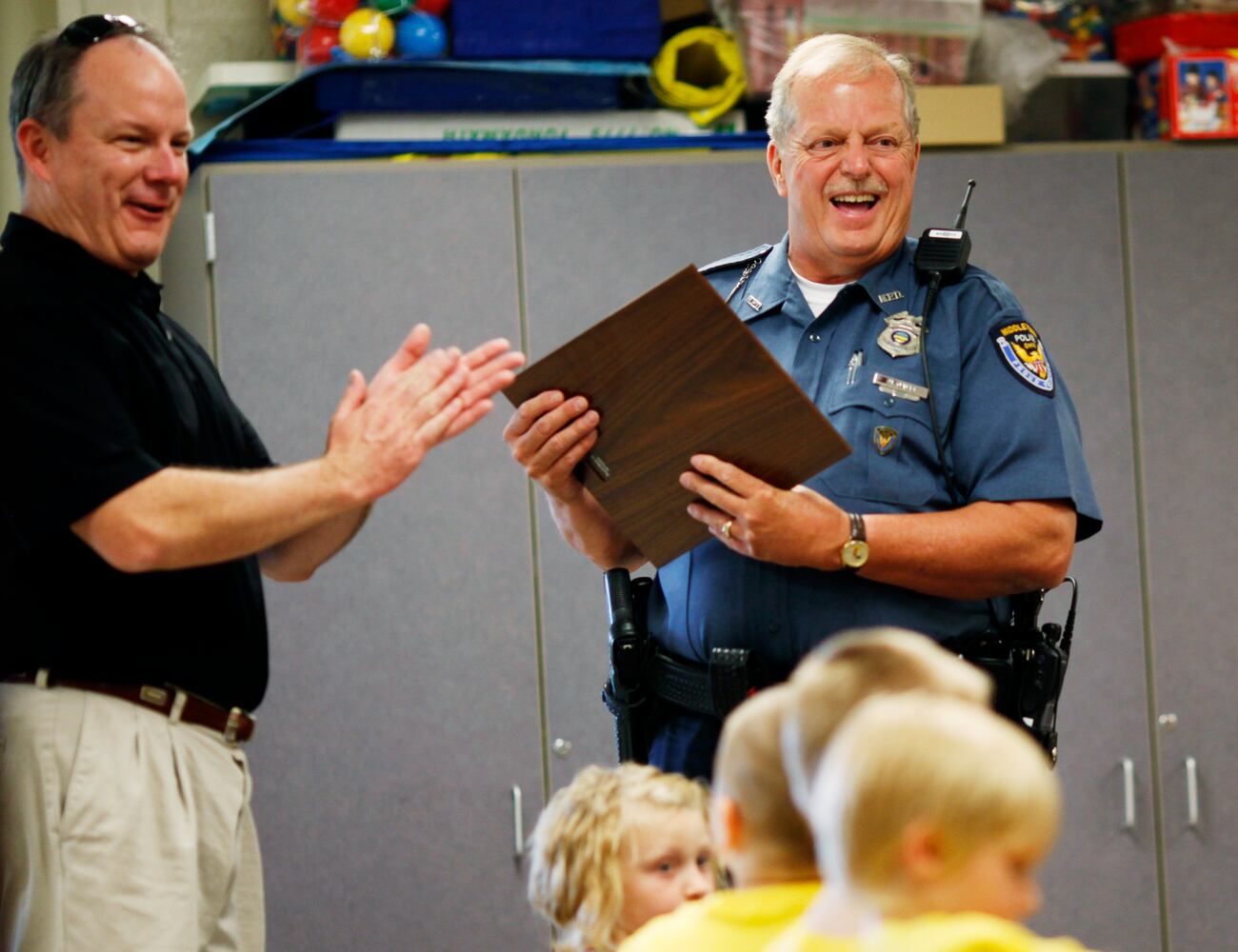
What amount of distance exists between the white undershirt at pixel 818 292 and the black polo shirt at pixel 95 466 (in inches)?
32.3

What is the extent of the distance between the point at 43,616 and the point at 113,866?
0.30m

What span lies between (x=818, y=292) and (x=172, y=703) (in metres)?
1.02

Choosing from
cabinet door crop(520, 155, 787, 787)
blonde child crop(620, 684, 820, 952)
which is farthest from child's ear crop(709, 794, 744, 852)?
cabinet door crop(520, 155, 787, 787)

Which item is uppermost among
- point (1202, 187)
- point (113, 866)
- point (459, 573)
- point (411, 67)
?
point (411, 67)

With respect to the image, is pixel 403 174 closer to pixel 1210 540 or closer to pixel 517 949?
pixel 517 949

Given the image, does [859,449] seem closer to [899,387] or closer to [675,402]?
[899,387]

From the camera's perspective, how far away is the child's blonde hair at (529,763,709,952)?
216 centimetres

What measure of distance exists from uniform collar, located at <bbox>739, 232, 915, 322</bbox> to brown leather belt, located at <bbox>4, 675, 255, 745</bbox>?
2.90ft

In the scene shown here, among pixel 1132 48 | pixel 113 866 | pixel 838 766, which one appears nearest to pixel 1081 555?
pixel 1132 48

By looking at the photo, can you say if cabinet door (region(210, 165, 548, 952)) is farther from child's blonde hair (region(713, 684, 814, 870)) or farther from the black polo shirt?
child's blonde hair (region(713, 684, 814, 870))

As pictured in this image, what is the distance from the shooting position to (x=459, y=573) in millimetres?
3496

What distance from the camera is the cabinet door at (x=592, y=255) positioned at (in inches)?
138

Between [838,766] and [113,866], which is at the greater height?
[838,766]

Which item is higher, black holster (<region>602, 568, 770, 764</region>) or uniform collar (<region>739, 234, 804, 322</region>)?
uniform collar (<region>739, 234, 804, 322</region>)
